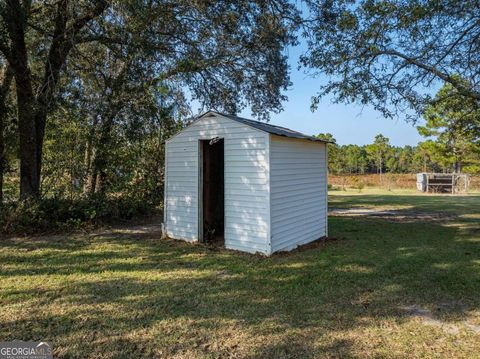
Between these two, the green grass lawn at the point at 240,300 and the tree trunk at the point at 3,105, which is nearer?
the green grass lawn at the point at 240,300

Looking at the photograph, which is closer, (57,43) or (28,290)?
(28,290)

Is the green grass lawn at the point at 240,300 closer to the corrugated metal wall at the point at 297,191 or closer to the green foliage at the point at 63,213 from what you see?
the corrugated metal wall at the point at 297,191

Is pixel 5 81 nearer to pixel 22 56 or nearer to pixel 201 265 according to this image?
pixel 22 56

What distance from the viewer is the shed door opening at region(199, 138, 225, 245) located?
602cm

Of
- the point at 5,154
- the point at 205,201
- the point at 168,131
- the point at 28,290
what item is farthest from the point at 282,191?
the point at 5,154

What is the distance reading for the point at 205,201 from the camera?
6.24 m

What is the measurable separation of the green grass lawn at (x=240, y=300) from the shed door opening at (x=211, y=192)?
27.8 inches

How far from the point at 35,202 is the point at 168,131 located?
3642mm

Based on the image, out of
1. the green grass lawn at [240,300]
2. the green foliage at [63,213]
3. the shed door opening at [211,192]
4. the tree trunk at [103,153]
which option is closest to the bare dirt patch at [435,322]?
the green grass lawn at [240,300]

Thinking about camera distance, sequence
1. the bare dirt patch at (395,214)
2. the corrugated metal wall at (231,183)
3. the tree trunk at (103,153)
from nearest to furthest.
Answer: the corrugated metal wall at (231,183), the tree trunk at (103,153), the bare dirt patch at (395,214)

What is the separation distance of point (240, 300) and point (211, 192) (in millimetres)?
3551

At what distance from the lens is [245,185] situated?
17.1 ft

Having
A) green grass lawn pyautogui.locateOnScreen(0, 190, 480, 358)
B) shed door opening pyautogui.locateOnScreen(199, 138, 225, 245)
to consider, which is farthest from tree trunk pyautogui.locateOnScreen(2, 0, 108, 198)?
shed door opening pyautogui.locateOnScreen(199, 138, 225, 245)

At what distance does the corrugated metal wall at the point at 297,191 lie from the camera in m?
5.12
